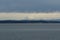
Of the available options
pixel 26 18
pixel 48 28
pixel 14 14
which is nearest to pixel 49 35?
pixel 48 28

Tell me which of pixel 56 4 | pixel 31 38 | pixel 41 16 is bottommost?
pixel 31 38

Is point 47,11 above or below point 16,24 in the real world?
above

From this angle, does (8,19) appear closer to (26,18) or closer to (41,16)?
(26,18)

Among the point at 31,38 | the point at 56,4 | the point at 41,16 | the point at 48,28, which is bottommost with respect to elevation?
the point at 31,38

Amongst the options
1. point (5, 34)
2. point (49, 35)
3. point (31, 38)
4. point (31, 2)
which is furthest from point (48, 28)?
point (5, 34)

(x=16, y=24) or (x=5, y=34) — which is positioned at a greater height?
(x=16, y=24)

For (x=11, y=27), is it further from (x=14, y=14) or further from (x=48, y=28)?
(x=48, y=28)
